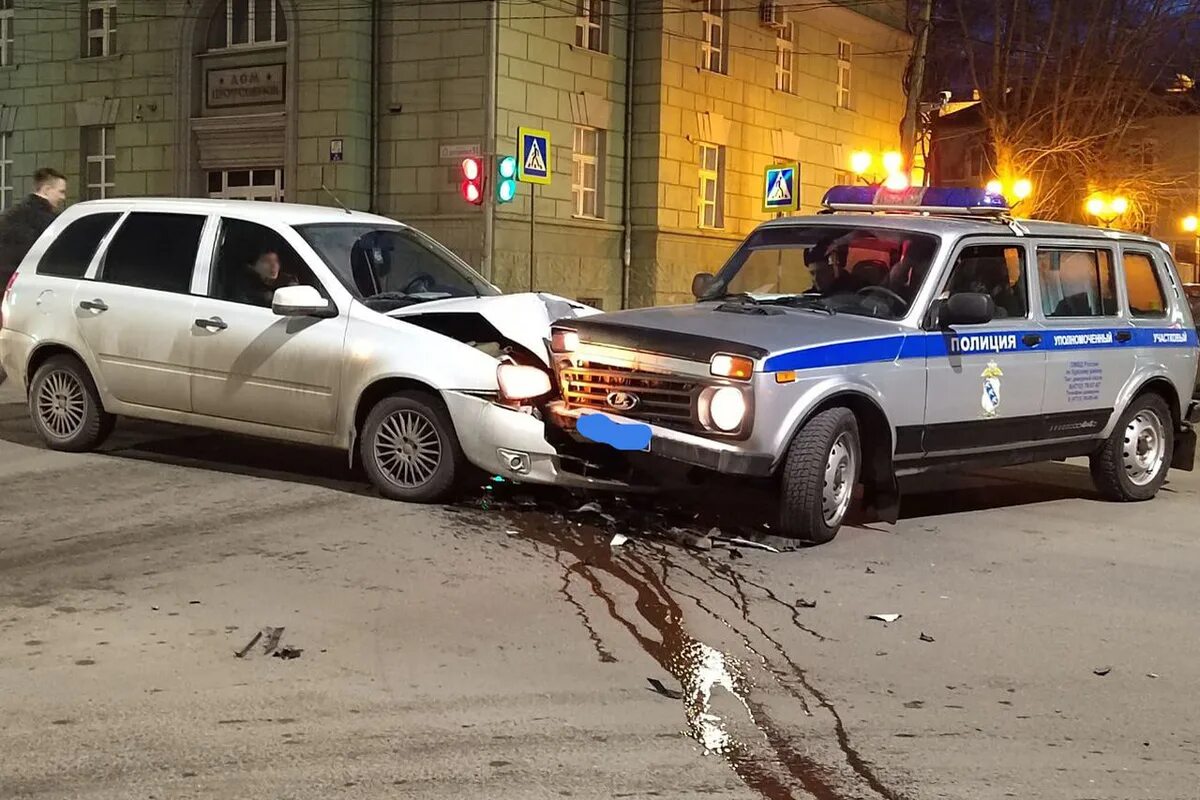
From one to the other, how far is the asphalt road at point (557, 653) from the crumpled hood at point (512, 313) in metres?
0.96

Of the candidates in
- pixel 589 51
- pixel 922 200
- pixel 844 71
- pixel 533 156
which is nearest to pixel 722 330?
pixel 922 200

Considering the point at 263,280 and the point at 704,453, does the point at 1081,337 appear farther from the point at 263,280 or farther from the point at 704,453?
the point at 263,280

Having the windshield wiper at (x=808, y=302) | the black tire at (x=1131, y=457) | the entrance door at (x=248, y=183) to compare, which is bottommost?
the black tire at (x=1131, y=457)

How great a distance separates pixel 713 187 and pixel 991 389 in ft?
57.6

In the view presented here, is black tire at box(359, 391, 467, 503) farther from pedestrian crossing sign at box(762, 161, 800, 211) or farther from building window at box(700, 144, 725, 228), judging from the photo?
building window at box(700, 144, 725, 228)

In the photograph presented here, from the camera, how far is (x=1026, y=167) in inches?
1221

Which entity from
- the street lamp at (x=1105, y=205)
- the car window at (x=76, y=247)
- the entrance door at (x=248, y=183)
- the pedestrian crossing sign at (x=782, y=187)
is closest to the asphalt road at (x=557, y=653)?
the car window at (x=76, y=247)

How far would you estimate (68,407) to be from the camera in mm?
A: 9047

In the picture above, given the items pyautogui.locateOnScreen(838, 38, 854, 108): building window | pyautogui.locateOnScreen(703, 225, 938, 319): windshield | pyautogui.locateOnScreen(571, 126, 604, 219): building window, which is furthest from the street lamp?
pyautogui.locateOnScreen(703, 225, 938, 319): windshield

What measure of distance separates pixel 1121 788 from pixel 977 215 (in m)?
5.22

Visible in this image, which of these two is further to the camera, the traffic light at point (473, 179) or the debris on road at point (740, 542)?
the traffic light at point (473, 179)

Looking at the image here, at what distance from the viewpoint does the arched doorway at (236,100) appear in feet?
72.9

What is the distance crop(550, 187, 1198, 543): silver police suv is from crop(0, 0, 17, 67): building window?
21.5 metres

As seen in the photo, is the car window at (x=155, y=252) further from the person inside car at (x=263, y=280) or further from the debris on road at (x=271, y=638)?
the debris on road at (x=271, y=638)
